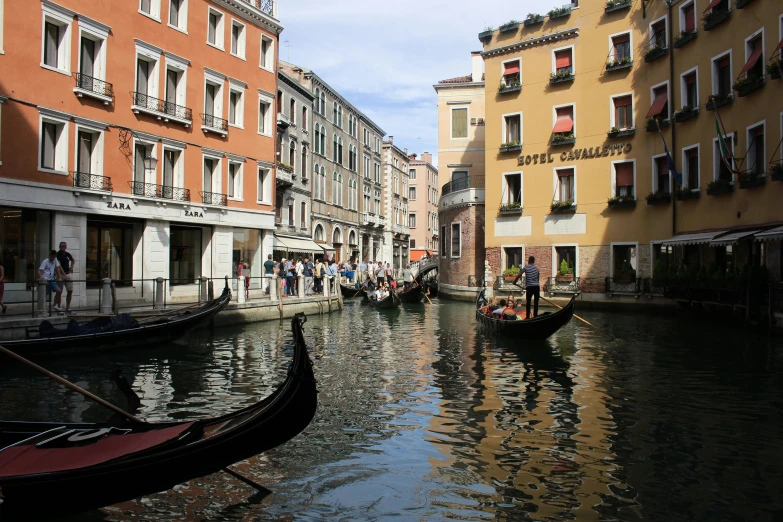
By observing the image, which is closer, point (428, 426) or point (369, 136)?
point (428, 426)

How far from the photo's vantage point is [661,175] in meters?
18.4

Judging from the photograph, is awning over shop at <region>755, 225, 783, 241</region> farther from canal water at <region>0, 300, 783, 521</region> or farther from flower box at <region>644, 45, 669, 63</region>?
flower box at <region>644, 45, 669, 63</region>

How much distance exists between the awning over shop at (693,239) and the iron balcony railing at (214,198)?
11997 millimetres

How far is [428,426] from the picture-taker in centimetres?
574

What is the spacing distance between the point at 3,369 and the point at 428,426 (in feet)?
20.4

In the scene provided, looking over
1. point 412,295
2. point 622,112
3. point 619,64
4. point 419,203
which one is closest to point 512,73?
point 619,64

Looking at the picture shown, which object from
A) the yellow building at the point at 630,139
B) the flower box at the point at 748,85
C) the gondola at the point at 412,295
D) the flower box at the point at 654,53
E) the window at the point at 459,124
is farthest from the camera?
the window at the point at 459,124

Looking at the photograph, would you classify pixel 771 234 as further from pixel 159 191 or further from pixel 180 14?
pixel 180 14

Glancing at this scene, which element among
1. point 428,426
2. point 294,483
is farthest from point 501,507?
point 428,426

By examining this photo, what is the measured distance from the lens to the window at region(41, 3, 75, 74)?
13.0 meters

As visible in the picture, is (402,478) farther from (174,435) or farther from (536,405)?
(536,405)

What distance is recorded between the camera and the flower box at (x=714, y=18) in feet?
47.8

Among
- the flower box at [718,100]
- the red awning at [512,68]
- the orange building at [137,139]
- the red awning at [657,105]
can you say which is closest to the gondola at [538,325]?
the orange building at [137,139]

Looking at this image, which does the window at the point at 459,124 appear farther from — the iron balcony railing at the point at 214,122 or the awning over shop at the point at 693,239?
the awning over shop at the point at 693,239
